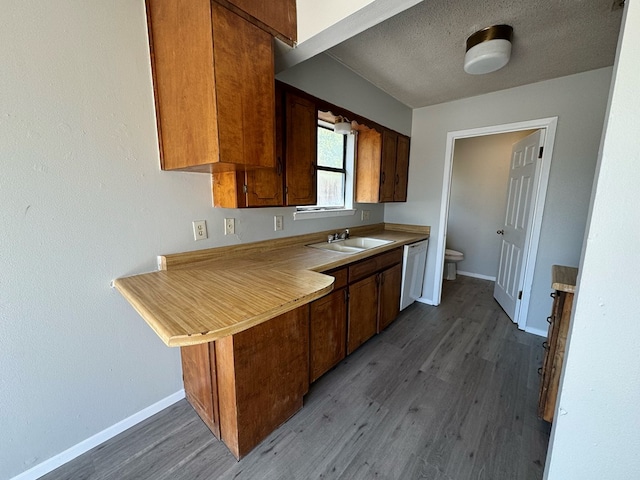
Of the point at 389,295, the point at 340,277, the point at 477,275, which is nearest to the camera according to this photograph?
the point at 340,277

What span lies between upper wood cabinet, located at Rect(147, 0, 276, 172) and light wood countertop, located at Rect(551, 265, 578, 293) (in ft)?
5.36

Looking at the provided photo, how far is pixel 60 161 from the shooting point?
3.85ft

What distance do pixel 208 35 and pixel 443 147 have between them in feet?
8.89

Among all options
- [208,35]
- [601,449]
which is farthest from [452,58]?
[601,449]

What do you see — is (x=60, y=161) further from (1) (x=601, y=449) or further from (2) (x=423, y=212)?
(2) (x=423, y=212)

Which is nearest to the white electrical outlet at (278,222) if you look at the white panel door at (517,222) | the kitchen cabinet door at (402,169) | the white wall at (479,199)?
the kitchen cabinet door at (402,169)

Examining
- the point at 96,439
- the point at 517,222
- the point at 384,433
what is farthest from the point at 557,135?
the point at 96,439

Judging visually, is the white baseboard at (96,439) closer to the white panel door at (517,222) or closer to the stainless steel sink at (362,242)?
the stainless steel sink at (362,242)

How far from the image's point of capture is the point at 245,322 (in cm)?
91

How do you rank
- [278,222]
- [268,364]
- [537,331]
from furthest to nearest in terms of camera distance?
[537,331], [278,222], [268,364]

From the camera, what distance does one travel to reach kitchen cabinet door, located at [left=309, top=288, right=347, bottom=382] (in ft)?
5.58

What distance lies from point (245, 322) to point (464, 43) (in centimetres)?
232

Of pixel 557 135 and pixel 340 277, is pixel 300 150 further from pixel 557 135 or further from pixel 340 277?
pixel 557 135

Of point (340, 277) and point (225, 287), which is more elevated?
point (225, 287)
